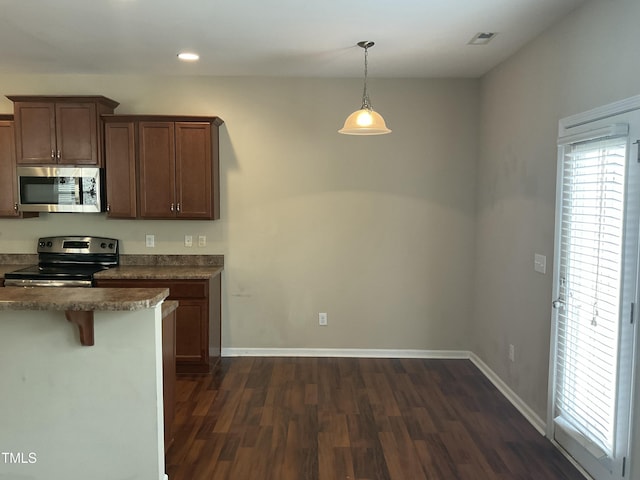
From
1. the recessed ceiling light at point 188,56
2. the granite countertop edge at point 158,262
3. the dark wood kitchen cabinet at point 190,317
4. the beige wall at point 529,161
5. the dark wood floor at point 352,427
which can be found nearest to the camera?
the beige wall at point 529,161

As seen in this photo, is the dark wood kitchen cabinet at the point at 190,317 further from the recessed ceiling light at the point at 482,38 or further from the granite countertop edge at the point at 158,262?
the recessed ceiling light at the point at 482,38

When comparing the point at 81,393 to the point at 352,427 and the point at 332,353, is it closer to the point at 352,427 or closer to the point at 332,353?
the point at 352,427

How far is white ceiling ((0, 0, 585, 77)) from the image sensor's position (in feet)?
9.61

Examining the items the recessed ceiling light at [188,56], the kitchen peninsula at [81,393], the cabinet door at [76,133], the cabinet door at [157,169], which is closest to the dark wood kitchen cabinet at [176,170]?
the cabinet door at [157,169]

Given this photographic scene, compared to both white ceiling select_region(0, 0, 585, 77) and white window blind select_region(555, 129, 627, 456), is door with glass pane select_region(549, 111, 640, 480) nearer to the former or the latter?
white window blind select_region(555, 129, 627, 456)

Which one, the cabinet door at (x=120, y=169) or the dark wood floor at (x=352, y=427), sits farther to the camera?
the cabinet door at (x=120, y=169)

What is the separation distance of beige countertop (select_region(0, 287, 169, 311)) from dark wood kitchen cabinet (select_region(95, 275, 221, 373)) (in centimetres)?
180

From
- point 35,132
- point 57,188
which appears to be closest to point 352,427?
point 57,188

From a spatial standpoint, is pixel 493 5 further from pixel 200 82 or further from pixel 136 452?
pixel 136 452

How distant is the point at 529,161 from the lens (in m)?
3.51

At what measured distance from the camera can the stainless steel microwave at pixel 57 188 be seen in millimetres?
4395

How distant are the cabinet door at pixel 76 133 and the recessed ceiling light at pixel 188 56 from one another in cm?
100

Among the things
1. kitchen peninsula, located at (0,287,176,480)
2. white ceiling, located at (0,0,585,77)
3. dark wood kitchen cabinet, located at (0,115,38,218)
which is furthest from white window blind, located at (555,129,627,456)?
dark wood kitchen cabinet, located at (0,115,38,218)

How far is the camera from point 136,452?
2463 millimetres
